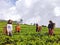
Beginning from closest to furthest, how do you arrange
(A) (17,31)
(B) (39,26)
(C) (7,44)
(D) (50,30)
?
(C) (7,44) < (D) (50,30) < (A) (17,31) < (B) (39,26)

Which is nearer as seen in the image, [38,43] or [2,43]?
[38,43]

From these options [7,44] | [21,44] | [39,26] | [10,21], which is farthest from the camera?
[39,26]

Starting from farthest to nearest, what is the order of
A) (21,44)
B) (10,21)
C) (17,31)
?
(17,31) → (10,21) → (21,44)

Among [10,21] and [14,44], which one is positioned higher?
[10,21]

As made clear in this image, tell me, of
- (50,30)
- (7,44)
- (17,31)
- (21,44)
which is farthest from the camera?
(17,31)

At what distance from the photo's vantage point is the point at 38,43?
18547 millimetres

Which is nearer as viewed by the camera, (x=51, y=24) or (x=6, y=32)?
(x=6, y=32)

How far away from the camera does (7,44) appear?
63.4ft

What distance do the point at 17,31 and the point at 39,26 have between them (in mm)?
4932

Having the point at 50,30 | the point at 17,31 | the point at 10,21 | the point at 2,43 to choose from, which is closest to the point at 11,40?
the point at 2,43

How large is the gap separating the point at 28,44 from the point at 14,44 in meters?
1.16

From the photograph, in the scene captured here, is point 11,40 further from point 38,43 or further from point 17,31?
point 17,31

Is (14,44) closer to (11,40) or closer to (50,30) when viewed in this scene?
(11,40)

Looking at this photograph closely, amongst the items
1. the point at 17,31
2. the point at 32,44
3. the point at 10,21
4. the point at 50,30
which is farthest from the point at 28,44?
the point at 17,31
